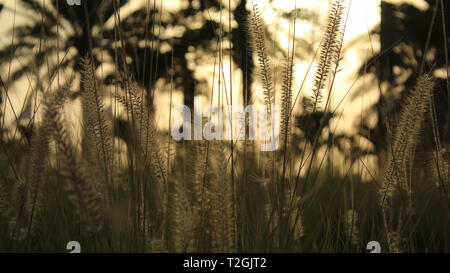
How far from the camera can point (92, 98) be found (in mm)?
1086

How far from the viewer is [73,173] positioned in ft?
2.46

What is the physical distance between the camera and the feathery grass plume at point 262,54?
1.19m

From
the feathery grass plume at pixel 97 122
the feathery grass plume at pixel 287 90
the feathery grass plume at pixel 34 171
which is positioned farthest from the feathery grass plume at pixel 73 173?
the feathery grass plume at pixel 287 90

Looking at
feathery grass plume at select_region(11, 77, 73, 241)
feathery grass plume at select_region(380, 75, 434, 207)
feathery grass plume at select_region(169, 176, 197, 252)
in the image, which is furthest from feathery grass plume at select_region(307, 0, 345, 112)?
feathery grass plume at select_region(11, 77, 73, 241)

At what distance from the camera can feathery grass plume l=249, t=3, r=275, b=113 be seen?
1192mm

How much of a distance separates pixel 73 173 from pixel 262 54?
566 mm

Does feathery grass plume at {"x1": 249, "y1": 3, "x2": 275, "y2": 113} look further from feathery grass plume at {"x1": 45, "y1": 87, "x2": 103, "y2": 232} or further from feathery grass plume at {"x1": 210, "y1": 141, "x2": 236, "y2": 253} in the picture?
feathery grass plume at {"x1": 45, "y1": 87, "x2": 103, "y2": 232}

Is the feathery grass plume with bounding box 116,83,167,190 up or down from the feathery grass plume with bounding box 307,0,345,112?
down

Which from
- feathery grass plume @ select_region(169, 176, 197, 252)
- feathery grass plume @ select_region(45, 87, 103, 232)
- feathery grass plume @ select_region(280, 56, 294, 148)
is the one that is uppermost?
feathery grass plume @ select_region(280, 56, 294, 148)

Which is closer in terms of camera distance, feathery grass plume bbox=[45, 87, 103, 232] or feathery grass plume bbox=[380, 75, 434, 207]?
Answer: feathery grass plume bbox=[45, 87, 103, 232]

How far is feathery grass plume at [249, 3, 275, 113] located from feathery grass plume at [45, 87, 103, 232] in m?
0.51

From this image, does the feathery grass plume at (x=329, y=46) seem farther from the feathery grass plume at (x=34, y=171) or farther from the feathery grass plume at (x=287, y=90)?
the feathery grass plume at (x=34, y=171)

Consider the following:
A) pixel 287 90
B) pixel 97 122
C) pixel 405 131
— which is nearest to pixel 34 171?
pixel 97 122
